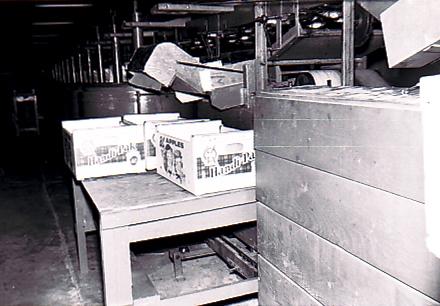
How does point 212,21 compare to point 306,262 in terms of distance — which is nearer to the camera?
point 306,262

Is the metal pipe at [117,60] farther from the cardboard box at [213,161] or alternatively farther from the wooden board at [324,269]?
the wooden board at [324,269]

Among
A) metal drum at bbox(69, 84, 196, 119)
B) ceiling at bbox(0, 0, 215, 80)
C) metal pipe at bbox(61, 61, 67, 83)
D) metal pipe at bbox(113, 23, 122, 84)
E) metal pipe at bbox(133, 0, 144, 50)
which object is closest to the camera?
metal pipe at bbox(133, 0, 144, 50)

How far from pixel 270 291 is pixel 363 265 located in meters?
0.59

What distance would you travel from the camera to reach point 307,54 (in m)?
2.11

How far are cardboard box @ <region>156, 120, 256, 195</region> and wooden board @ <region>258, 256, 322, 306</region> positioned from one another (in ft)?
1.08

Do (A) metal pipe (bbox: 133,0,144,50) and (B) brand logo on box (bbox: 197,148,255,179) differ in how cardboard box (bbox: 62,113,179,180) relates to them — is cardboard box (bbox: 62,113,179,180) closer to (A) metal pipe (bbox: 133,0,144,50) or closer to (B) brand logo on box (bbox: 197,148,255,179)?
(B) brand logo on box (bbox: 197,148,255,179)

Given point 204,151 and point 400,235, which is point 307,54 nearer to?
point 204,151

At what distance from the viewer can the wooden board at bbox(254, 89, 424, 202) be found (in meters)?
1.01

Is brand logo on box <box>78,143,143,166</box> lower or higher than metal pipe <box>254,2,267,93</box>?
lower

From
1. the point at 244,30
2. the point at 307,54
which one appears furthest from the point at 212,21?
the point at 307,54

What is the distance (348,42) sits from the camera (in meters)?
1.55

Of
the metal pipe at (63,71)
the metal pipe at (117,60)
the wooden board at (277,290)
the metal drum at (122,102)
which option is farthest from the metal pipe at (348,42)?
the metal pipe at (63,71)

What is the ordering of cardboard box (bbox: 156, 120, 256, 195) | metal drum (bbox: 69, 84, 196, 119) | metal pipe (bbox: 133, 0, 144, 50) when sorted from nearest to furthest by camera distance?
cardboard box (bbox: 156, 120, 256, 195) < metal pipe (bbox: 133, 0, 144, 50) < metal drum (bbox: 69, 84, 196, 119)

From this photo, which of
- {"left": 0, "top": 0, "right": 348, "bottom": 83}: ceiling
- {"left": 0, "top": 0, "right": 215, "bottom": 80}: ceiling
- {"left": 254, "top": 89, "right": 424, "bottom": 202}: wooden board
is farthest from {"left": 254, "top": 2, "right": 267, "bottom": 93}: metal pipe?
{"left": 0, "top": 0, "right": 215, "bottom": 80}: ceiling
